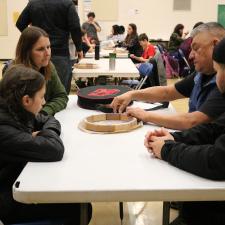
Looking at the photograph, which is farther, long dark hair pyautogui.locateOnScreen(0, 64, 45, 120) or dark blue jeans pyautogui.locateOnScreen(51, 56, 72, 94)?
dark blue jeans pyautogui.locateOnScreen(51, 56, 72, 94)

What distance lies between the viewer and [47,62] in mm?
2691

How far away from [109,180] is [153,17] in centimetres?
1120

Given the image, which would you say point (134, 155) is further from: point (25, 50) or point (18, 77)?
point (25, 50)

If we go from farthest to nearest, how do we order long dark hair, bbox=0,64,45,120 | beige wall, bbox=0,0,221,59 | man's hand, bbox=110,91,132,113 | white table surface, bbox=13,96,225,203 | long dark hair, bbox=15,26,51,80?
beige wall, bbox=0,0,221,59 → long dark hair, bbox=15,26,51,80 → man's hand, bbox=110,91,132,113 → long dark hair, bbox=0,64,45,120 → white table surface, bbox=13,96,225,203

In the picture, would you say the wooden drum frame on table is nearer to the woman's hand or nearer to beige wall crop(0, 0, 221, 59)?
the woman's hand

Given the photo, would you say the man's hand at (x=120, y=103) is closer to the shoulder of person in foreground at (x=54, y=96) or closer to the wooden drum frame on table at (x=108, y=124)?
the wooden drum frame on table at (x=108, y=124)

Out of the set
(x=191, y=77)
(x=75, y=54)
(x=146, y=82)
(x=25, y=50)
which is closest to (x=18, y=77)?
(x=25, y=50)

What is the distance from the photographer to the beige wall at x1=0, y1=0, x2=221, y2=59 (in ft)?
39.4

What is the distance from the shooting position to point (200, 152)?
1.44 m

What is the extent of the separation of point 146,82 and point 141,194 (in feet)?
10.9

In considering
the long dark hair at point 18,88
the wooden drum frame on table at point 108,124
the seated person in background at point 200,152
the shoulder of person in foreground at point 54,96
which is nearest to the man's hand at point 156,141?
the seated person in background at point 200,152

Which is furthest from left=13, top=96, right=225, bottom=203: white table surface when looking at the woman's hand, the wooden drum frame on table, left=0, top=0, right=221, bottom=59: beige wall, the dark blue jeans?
left=0, top=0, right=221, bottom=59: beige wall

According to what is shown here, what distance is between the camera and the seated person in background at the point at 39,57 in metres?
2.62

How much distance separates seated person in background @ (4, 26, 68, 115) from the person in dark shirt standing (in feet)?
6.14
